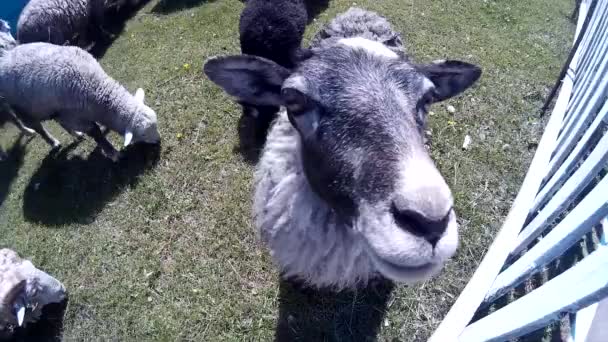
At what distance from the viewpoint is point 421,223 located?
1.93m

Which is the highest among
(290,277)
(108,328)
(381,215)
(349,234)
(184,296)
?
(381,215)

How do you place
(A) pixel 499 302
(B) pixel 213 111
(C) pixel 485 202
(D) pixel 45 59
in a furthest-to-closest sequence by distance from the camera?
(B) pixel 213 111, (D) pixel 45 59, (C) pixel 485 202, (A) pixel 499 302

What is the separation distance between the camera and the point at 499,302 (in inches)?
137

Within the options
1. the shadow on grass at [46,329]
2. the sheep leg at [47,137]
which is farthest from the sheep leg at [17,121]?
the shadow on grass at [46,329]

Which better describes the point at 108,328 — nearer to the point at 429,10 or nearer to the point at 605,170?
the point at 605,170

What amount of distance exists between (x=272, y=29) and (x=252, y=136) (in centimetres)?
162

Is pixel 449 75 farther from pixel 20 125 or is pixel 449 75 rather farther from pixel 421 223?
pixel 20 125

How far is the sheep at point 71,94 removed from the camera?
18.7ft

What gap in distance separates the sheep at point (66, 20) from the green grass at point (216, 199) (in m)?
1.45

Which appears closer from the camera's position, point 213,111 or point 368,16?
point 368,16

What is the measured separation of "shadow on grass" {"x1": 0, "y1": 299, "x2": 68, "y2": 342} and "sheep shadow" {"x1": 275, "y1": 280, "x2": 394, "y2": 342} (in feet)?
8.72

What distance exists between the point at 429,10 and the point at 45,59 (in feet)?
21.9

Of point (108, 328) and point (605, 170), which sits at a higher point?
point (605, 170)

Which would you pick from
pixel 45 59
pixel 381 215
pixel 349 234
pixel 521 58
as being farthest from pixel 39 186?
pixel 521 58
